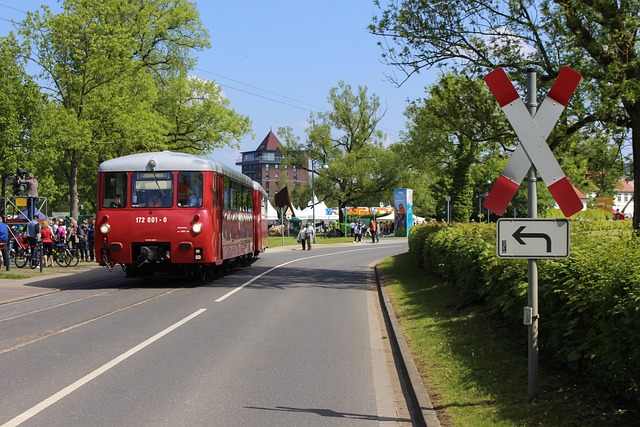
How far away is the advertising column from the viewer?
60094 millimetres

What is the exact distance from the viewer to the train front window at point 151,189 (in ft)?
59.4

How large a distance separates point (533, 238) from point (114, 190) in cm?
1420

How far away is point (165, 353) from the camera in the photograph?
9227mm

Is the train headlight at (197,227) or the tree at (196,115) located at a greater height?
the tree at (196,115)

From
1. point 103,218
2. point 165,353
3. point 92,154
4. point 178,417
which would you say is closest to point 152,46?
point 92,154

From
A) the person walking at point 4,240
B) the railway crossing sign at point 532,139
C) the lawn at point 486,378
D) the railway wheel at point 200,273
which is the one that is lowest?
the lawn at point 486,378

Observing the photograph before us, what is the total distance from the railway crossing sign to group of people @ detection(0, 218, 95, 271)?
1914cm

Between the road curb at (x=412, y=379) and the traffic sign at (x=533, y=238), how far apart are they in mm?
1503

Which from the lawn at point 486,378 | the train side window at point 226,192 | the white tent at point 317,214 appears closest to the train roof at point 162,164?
the train side window at point 226,192

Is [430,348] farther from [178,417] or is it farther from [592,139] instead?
[592,139]

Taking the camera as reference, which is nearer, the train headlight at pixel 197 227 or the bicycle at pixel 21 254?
the train headlight at pixel 197 227

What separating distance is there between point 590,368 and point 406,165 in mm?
68509

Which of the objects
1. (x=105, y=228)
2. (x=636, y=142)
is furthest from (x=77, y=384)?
(x=636, y=142)

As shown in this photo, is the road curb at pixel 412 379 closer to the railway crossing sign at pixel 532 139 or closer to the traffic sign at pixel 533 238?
the traffic sign at pixel 533 238
